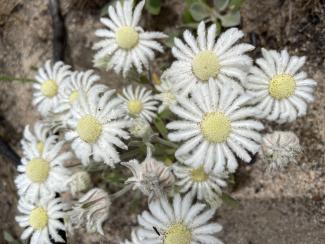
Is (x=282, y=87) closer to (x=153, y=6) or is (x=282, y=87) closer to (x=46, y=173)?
(x=153, y=6)

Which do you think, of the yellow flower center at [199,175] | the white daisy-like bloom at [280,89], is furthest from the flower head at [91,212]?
the white daisy-like bloom at [280,89]

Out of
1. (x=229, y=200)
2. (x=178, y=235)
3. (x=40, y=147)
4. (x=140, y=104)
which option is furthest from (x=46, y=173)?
(x=229, y=200)

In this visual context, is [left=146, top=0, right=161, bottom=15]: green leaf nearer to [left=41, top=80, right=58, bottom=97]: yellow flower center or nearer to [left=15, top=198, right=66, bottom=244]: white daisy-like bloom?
[left=41, top=80, right=58, bottom=97]: yellow flower center

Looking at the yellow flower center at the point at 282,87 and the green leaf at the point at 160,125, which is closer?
the yellow flower center at the point at 282,87

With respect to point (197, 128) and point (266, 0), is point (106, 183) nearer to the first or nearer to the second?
point (197, 128)

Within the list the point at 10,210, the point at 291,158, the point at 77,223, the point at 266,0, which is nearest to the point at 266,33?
the point at 266,0

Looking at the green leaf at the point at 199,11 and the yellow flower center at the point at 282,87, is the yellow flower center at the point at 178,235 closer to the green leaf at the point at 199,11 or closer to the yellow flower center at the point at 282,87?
the yellow flower center at the point at 282,87
